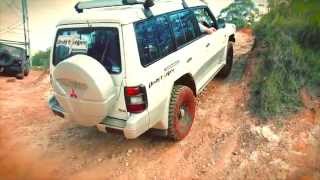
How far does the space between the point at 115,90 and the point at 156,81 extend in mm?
531

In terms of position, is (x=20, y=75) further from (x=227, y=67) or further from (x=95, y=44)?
(x=95, y=44)

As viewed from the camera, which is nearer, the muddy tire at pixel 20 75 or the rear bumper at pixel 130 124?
the rear bumper at pixel 130 124

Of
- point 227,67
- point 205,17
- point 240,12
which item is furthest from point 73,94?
point 240,12

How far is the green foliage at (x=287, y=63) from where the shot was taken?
19.1 ft

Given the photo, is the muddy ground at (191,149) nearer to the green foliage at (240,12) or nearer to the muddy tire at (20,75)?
the muddy tire at (20,75)

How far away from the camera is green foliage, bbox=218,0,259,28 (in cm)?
1323

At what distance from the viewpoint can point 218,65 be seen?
6992 millimetres

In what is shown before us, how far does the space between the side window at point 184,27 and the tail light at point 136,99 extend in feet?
3.99

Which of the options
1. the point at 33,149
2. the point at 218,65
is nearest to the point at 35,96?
the point at 33,149

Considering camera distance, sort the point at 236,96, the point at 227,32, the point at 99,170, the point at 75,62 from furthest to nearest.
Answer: the point at 227,32
the point at 236,96
the point at 99,170
the point at 75,62

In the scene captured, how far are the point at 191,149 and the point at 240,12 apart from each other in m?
9.18

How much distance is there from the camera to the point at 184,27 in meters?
5.71

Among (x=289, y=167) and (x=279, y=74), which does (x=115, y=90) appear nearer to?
(x=289, y=167)

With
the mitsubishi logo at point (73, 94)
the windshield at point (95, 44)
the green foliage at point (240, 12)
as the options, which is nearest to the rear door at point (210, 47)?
the windshield at point (95, 44)
